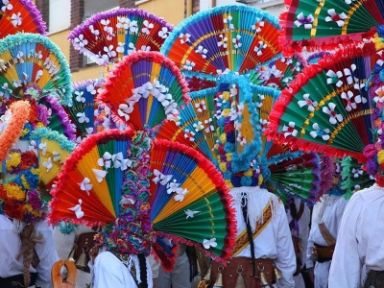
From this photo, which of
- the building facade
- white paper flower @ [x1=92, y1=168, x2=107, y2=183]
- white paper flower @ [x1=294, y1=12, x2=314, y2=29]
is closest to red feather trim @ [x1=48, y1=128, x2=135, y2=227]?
white paper flower @ [x1=92, y1=168, x2=107, y2=183]

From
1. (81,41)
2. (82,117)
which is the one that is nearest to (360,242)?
(82,117)

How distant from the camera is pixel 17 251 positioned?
14.9 ft

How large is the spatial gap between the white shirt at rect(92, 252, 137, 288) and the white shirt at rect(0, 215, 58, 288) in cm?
A: 117

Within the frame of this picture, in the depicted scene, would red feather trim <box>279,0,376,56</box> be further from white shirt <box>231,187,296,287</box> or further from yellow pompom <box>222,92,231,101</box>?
white shirt <box>231,187,296,287</box>

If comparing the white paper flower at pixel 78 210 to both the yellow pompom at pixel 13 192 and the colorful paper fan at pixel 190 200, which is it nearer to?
the colorful paper fan at pixel 190 200

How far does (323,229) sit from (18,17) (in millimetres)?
3186

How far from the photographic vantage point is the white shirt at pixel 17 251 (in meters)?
4.45

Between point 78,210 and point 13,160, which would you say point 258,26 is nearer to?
point 13,160

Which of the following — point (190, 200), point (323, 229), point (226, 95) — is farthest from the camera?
point (323, 229)

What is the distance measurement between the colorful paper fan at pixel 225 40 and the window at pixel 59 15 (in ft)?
30.0

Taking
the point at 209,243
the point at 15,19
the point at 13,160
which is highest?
the point at 15,19

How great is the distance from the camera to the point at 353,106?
3656mm

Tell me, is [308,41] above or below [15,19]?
below

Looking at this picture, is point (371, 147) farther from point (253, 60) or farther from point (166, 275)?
point (166, 275)
